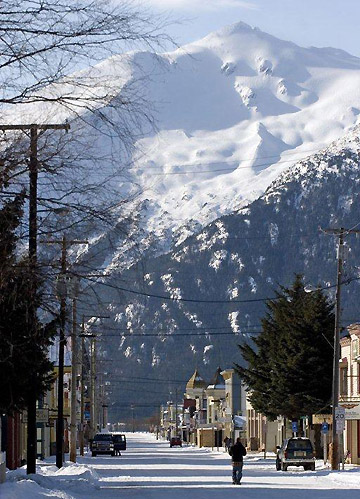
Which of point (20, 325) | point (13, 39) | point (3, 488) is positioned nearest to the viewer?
point (13, 39)

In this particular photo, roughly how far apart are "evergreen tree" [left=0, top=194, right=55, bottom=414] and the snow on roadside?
7.22 feet

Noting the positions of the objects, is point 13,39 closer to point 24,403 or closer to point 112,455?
point 24,403

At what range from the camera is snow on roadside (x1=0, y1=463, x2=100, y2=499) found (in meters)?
32.8

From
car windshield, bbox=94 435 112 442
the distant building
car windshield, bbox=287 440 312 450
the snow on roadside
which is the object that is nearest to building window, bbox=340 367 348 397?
the distant building

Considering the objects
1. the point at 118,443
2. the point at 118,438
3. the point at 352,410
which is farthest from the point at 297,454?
the point at 118,438

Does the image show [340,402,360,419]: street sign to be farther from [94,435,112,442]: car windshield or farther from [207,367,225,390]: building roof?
[207,367,225,390]: building roof

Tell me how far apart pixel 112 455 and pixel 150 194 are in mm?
84071

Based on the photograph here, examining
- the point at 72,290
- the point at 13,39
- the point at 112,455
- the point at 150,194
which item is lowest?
the point at 112,455

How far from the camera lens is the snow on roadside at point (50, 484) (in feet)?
108

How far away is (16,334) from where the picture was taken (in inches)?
1203

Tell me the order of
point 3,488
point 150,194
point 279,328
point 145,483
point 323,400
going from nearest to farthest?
point 150,194 → point 3,488 → point 145,483 → point 323,400 → point 279,328

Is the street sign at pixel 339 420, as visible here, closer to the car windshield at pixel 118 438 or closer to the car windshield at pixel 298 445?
the car windshield at pixel 298 445

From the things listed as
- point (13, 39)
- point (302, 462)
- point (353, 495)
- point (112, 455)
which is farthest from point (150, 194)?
point (112, 455)

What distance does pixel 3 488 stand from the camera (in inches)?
1278
